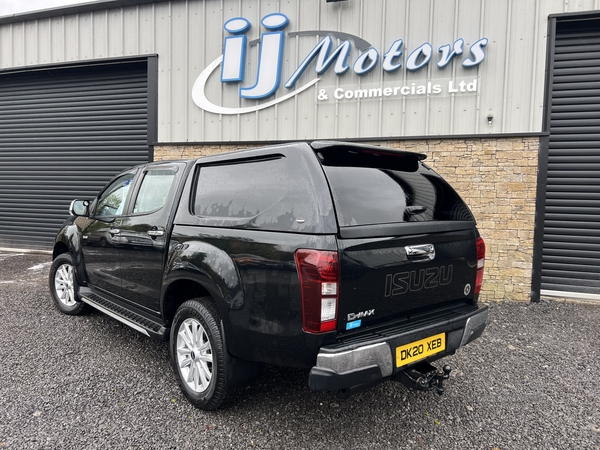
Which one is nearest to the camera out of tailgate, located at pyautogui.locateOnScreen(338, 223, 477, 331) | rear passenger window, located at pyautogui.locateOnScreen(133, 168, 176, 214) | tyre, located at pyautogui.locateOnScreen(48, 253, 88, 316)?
tailgate, located at pyautogui.locateOnScreen(338, 223, 477, 331)

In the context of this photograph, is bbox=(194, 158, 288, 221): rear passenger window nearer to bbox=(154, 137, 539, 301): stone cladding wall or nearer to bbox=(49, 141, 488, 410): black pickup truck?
bbox=(49, 141, 488, 410): black pickup truck

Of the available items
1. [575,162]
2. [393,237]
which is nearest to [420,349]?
[393,237]

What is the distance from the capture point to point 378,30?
6328 millimetres

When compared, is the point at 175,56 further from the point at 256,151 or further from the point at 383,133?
the point at 256,151

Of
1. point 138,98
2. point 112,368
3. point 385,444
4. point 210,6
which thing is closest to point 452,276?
point 385,444

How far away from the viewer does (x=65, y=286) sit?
477 cm

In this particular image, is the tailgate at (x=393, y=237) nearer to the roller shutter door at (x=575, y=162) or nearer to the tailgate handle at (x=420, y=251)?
the tailgate handle at (x=420, y=251)

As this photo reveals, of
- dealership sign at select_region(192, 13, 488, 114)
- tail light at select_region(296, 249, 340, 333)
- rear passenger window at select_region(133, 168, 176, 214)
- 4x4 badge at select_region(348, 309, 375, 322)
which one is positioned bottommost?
4x4 badge at select_region(348, 309, 375, 322)

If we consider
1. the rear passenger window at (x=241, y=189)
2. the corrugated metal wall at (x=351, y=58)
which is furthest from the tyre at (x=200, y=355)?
the corrugated metal wall at (x=351, y=58)

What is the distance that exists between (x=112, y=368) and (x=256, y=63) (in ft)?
18.3

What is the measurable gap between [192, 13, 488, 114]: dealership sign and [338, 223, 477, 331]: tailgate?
Answer: 4083 millimetres

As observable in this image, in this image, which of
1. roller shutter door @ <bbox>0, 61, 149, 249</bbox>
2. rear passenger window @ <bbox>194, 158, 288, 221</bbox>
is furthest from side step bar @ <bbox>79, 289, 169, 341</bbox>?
roller shutter door @ <bbox>0, 61, 149, 249</bbox>

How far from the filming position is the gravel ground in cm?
249

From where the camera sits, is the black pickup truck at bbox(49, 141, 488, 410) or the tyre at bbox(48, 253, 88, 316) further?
the tyre at bbox(48, 253, 88, 316)
